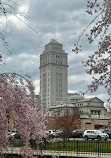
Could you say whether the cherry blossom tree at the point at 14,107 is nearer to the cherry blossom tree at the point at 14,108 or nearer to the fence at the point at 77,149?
the cherry blossom tree at the point at 14,108

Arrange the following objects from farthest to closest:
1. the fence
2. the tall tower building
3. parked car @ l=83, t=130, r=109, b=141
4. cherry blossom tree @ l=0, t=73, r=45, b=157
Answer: the tall tower building, parked car @ l=83, t=130, r=109, b=141, the fence, cherry blossom tree @ l=0, t=73, r=45, b=157

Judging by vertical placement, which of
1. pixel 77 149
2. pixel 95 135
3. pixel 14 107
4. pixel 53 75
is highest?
pixel 53 75

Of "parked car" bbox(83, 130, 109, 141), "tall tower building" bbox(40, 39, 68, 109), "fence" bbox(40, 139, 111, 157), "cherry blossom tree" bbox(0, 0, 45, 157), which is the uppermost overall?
"tall tower building" bbox(40, 39, 68, 109)

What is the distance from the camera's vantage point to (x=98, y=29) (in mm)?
6926

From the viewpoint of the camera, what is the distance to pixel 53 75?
184 meters

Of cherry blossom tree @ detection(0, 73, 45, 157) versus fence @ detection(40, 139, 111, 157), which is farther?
fence @ detection(40, 139, 111, 157)

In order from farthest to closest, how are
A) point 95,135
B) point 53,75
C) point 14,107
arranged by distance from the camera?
point 53,75, point 95,135, point 14,107

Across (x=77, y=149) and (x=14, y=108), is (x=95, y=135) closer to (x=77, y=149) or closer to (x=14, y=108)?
(x=77, y=149)

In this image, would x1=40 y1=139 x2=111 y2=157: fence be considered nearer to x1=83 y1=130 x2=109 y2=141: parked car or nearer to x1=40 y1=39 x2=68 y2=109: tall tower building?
x1=83 y1=130 x2=109 y2=141: parked car

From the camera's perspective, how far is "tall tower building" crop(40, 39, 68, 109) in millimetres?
180000

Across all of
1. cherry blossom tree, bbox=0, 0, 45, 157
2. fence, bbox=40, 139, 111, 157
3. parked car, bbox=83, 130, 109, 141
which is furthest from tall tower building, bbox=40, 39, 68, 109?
cherry blossom tree, bbox=0, 0, 45, 157

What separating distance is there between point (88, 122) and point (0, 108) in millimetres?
68298

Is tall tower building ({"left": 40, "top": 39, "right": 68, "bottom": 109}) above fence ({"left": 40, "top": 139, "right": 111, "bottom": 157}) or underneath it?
above

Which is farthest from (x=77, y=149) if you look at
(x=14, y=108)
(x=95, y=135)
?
(x=95, y=135)
